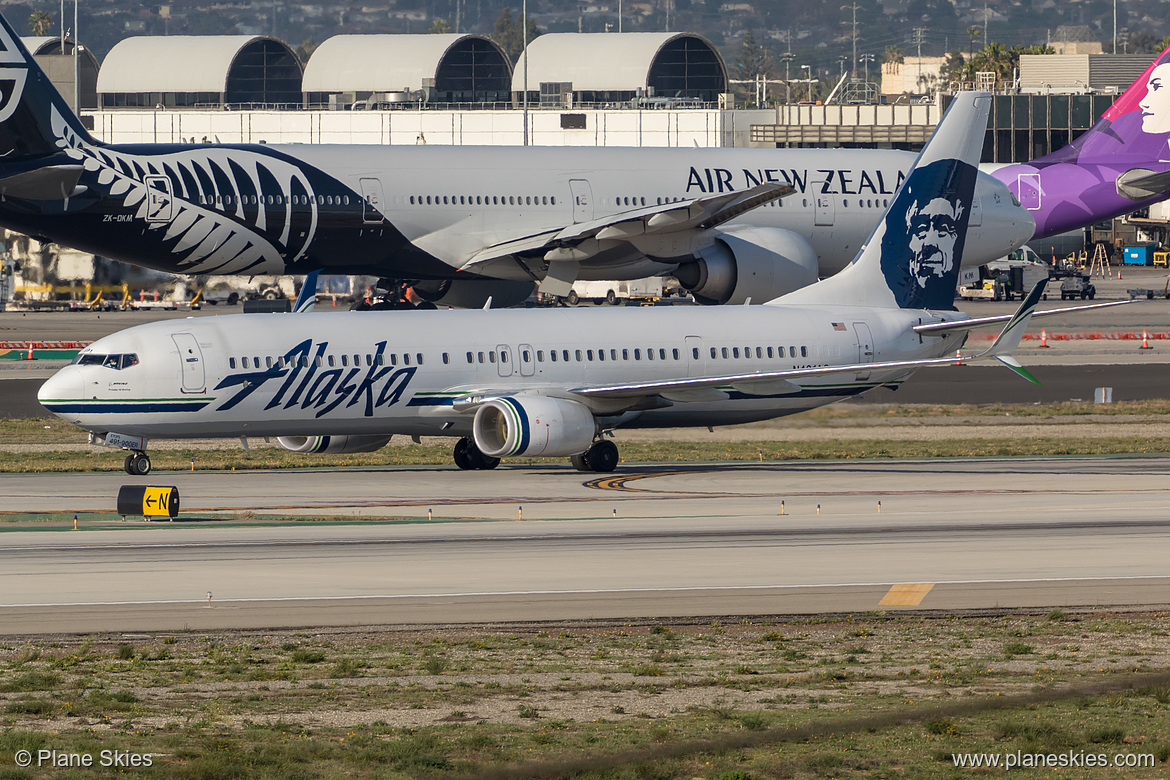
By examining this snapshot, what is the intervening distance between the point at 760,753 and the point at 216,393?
24964 mm

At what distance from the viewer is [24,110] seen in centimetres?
5741

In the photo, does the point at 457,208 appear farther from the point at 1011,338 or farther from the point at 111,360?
the point at 1011,338

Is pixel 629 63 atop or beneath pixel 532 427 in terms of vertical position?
atop

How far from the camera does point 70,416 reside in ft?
124

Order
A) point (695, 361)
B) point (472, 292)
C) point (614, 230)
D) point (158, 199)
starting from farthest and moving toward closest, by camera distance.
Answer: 1. point (472, 292)
2. point (614, 230)
3. point (158, 199)
4. point (695, 361)

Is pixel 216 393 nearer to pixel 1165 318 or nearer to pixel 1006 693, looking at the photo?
pixel 1006 693

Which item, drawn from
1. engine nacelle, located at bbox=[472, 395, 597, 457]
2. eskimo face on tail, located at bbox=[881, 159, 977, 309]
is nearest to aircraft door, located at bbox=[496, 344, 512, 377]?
engine nacelle, located at bbox=[472, 395, 597, 457]

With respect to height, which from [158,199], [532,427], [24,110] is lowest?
[532,427]

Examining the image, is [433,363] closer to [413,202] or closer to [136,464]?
[136,464]

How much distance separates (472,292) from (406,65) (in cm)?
8270

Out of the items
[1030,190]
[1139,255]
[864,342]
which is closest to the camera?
[864,342]

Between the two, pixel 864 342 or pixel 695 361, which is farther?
pixel 864 342

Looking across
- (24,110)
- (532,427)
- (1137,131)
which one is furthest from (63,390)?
(1137,131)

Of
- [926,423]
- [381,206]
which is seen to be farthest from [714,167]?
[926,423]
